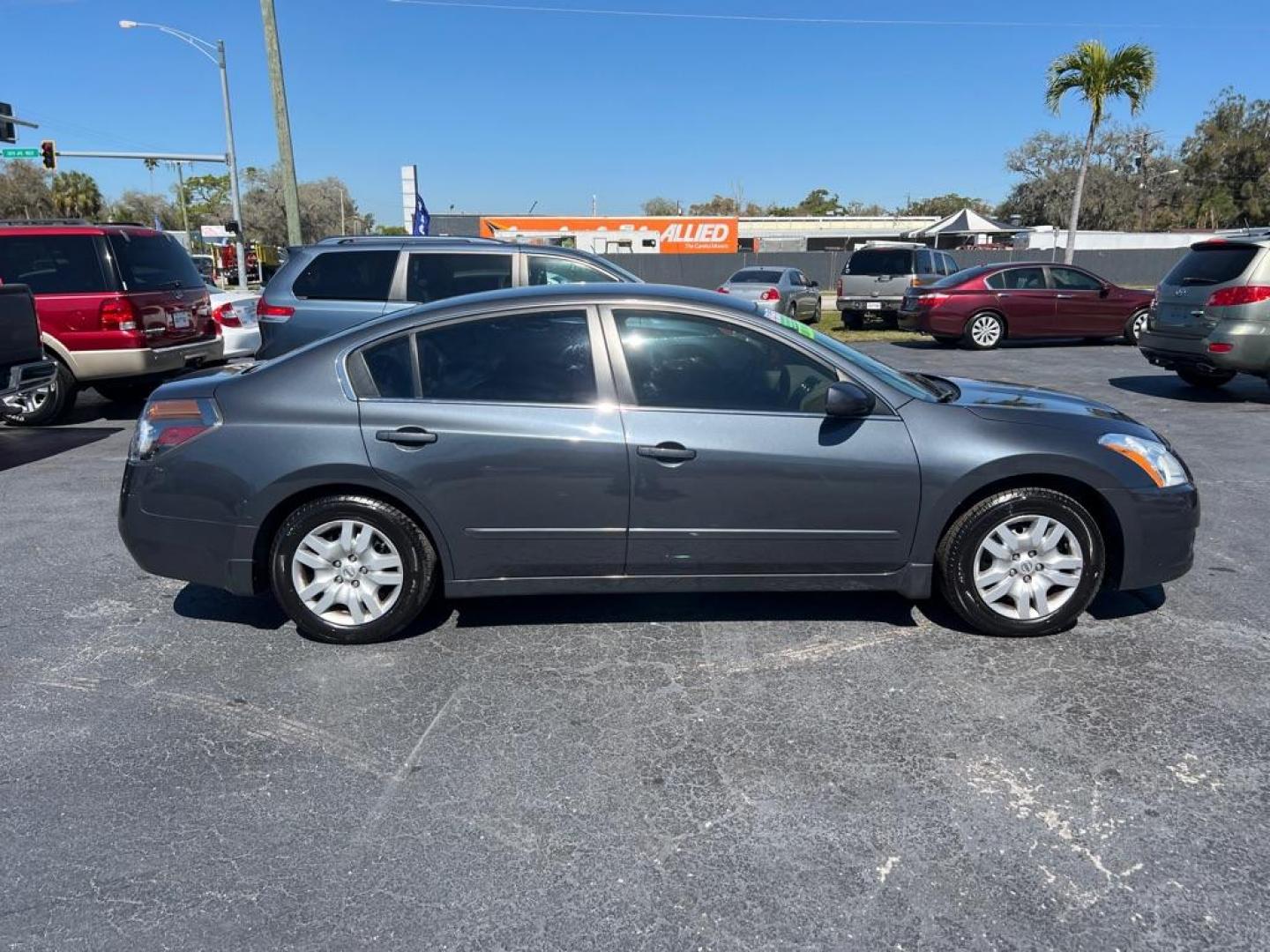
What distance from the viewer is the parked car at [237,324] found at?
35.9ft

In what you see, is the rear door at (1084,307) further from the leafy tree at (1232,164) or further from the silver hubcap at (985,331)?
the leafy tree at (1232,164)

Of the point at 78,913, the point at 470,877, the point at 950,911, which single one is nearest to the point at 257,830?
the point at 78,913

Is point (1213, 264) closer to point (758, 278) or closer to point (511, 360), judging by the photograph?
point (511, 360)

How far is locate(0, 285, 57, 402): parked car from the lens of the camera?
7.47 metres

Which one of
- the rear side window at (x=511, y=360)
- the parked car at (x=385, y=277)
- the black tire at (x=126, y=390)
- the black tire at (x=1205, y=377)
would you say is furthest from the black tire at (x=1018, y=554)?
the black tire at (x=126, y=390)

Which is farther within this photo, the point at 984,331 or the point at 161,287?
the point at 984,331

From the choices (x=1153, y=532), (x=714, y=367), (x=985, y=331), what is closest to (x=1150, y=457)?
(x=1153, y=532)

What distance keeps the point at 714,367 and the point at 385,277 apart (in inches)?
196

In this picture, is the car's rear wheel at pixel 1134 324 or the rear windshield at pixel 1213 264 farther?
the car's rear wheel at pixel 1134 324

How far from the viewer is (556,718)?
3.42m

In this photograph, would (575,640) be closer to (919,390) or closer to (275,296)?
(919,390)

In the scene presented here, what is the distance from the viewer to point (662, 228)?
46.1 metres

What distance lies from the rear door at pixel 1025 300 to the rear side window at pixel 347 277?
439 inches

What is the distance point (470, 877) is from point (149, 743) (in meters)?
1.47
